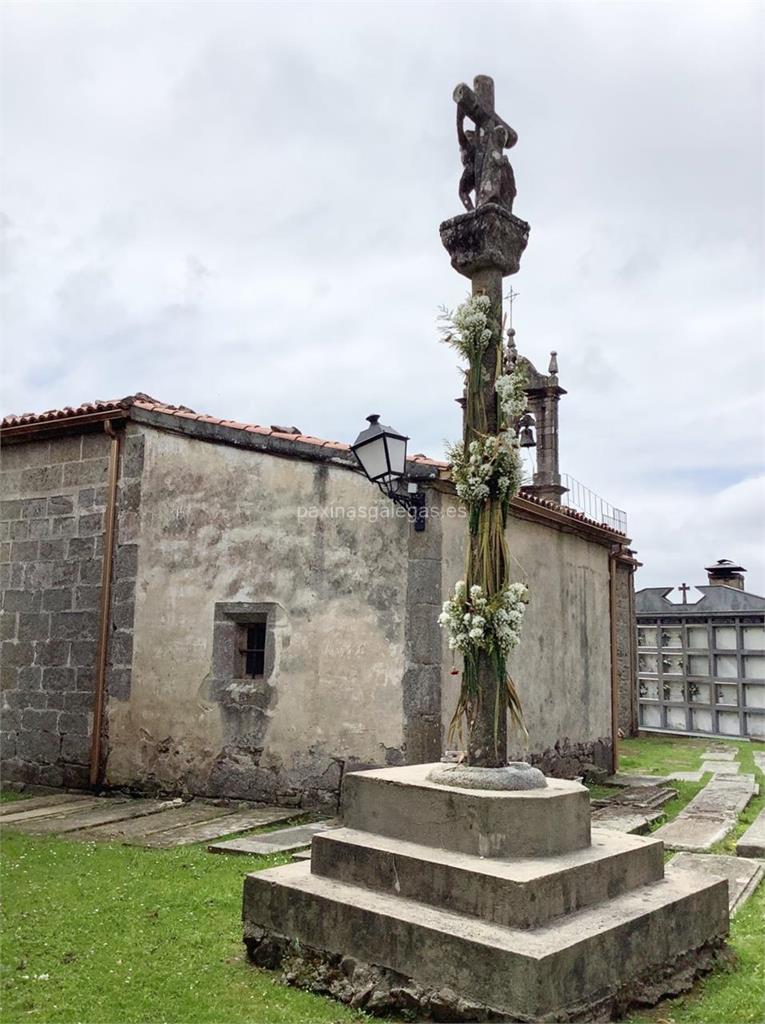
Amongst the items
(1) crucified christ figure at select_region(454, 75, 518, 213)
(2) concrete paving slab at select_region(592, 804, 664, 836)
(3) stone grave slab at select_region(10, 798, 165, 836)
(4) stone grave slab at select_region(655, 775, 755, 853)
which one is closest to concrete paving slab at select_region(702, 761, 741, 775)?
(4) stone grave slab at select_region(655, 775, 755, 853)

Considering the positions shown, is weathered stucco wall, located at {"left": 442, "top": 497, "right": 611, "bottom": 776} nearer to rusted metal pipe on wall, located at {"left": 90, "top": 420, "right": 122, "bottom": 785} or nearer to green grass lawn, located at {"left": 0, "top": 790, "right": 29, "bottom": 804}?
rusted metal pipe on wall, located at {"left": 90, "top": 420, "right": 122, "bottom": 785}

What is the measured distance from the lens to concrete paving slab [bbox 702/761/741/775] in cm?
1145

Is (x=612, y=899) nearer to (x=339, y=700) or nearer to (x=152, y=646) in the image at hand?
(x=339, y=700)

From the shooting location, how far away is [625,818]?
7.55m

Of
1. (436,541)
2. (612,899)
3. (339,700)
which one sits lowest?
(612,899)

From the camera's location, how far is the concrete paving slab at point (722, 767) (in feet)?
37.6

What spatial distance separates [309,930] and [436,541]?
4.41 meters

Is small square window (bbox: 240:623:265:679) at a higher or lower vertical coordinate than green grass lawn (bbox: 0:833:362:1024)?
higher

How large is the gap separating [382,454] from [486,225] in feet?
9.67

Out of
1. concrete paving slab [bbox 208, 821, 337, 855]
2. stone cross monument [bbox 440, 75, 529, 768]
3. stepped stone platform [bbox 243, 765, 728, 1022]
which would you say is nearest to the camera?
stepped stone platform [bbox 243, 765, 728, 1022]

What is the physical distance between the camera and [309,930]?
4008mm

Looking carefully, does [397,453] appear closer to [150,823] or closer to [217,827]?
[217,827]

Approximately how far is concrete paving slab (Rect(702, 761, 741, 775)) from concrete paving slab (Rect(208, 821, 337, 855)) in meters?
6.83

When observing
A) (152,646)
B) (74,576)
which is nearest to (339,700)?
(152,646)
